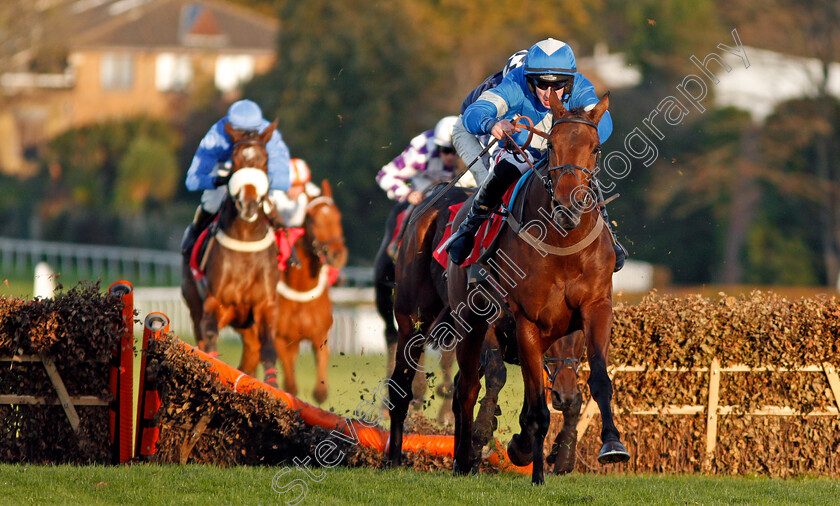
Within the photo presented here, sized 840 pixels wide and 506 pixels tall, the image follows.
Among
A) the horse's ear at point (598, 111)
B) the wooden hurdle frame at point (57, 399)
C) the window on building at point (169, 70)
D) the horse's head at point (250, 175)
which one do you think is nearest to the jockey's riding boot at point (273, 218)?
the horse's head at point (250, 175)

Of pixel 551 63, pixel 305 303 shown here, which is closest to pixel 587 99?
pixel 551 63

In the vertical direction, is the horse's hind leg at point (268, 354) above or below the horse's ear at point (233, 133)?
below

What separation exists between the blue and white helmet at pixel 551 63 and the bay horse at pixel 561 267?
18.5 inches

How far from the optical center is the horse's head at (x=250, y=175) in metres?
8.41

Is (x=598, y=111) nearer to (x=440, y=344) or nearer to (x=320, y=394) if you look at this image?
(x=440, y=344)

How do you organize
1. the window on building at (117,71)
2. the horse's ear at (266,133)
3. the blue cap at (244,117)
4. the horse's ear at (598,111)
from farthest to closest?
the window on building at (117,71)
the blue cap at (244,117)
the horse's ear at (266,133)
the horse's ear at (598,111)

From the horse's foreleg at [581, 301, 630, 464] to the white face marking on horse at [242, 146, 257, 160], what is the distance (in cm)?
399

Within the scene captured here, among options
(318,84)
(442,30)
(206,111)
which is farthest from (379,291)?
(206,111)

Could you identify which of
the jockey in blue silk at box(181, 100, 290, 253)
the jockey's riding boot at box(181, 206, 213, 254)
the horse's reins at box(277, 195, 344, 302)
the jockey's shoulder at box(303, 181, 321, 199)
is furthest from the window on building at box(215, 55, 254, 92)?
the jockey in blue silk at box(181, 100, 290, 253)

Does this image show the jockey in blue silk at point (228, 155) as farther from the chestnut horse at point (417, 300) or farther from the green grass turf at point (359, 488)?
the green grass turf at point (359, 488)

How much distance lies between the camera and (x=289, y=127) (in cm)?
2731

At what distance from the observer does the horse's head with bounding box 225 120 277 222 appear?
331 inches

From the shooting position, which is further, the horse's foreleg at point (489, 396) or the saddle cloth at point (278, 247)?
the saddle cloth at point (278, 247)

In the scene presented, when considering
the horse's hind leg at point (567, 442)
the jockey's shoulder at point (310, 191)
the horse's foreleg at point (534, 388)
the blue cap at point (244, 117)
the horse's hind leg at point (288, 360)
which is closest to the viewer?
the horse's foreleg at point (534, 388)
